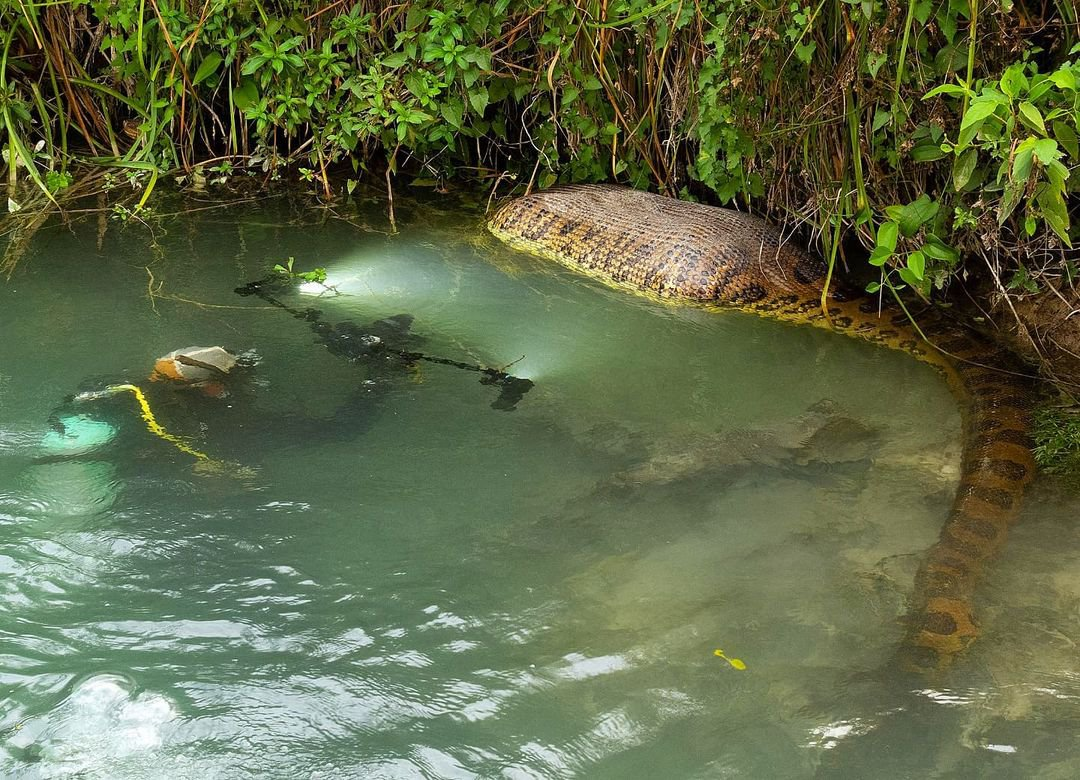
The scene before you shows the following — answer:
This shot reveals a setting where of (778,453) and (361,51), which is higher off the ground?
(361,51)

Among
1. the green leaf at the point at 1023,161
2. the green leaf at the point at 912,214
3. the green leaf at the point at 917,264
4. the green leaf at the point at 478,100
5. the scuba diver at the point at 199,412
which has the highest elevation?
the green leaf at the point at 1023,161

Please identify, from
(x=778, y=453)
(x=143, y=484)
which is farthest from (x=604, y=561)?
(x=143, y=484)

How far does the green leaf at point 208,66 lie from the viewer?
5254 mm

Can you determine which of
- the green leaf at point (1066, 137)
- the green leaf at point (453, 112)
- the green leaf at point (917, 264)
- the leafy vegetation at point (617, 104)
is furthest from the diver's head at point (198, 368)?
the green leaf at point (1066, 137)

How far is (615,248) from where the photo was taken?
4723mm

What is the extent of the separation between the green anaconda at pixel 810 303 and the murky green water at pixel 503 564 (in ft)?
0.25

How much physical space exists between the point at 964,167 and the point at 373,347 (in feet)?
6.86

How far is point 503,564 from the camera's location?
2684 mm

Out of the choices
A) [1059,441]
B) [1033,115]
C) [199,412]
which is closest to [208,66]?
[199,412]

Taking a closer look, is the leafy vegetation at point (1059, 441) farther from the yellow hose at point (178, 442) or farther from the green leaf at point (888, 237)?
the yellow hose at point (178, 442)

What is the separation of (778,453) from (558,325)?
1223mm

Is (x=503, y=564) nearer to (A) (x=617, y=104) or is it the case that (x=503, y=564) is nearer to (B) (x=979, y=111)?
(B) (x=979, y=111)

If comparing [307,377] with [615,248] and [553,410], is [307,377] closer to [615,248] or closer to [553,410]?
[553,410]

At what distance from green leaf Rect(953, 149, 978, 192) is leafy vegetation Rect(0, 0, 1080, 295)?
0.04ft
